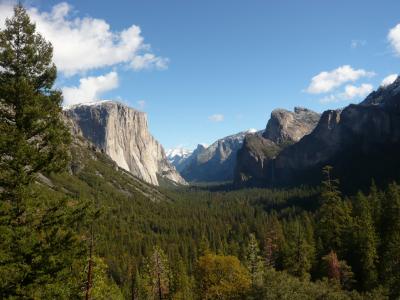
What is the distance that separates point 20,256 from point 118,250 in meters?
112

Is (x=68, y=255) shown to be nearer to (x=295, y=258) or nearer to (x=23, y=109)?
(x=23, y=109)

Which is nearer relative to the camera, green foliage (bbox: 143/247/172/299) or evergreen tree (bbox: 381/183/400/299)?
evergreen tree (bbox: 381/183/400/299)

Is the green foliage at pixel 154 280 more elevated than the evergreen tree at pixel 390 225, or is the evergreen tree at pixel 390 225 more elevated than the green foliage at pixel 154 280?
the evergreen tree at pixel 390 225

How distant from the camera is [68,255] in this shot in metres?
18.3

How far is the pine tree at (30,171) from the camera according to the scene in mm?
17000

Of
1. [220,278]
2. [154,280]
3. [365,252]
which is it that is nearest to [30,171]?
[220,278]

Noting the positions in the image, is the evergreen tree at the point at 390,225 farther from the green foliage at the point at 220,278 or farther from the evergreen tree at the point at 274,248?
the evergreen tree at the point at 274,248

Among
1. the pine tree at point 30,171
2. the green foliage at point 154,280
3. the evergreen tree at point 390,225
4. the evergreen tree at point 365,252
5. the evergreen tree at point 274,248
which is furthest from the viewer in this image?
the evergreen tree at point 274,248

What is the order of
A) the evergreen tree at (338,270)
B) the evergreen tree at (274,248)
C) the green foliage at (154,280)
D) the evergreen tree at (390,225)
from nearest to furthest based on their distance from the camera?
the evergreen tree at (338,270) → the evergreen tree at (390,225) → the green foliage at (154,280) → the evergreen tree at (274,248)

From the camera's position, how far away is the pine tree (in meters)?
17.0

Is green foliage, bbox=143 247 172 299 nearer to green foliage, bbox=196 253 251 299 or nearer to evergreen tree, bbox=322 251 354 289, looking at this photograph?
green foliage, bbox=196 253 251 299

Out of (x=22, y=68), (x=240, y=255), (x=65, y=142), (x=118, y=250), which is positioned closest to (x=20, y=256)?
(x=65, y=142)

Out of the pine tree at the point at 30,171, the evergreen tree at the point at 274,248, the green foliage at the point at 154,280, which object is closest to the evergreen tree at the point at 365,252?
the evergreen tree at the point at 274,248

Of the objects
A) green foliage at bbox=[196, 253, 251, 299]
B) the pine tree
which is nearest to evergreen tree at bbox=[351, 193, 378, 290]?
green foliage at bbox=[196, 253, 251, 299]
